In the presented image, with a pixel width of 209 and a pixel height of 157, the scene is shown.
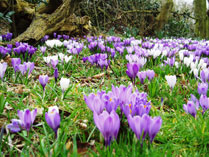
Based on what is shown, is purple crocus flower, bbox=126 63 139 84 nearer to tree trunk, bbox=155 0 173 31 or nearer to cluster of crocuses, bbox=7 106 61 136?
cluster of crocuses, bbox=7 106 61 136

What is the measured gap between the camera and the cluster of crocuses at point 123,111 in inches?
38.4

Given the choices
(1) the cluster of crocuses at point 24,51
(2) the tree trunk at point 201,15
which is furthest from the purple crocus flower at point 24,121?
(2) the tree trunk at point 201,15

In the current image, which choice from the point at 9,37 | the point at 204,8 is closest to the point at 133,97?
the point at 9,37

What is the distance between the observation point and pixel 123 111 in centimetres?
117

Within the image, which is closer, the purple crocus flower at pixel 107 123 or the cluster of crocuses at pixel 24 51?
the purple crocus flower at pixel 107 123

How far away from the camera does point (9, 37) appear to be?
4629mm

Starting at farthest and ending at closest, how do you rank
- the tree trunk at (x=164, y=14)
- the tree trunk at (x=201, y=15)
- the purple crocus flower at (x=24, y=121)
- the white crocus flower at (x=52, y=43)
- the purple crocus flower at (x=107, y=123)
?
the tree trunk at (x=201, y=15) < the tree trunk at (x=164, y=14) < the white crocus flower at (x=52, y=43) < the purple crocus flower at (x=24, y=121) < the purple crocus flower at (x=107, y=123)

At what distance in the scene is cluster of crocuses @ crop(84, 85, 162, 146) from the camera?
98 centimetres

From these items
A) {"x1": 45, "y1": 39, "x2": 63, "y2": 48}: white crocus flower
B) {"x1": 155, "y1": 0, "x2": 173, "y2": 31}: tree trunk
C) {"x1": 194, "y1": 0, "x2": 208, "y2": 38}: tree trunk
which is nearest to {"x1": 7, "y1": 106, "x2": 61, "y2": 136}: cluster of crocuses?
{"x1": 45, "y1": 39, "x2": 63, "y2": 48}: white crocus flower

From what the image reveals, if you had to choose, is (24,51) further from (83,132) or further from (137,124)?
(137,124)

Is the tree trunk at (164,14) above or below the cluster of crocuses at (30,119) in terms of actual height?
above

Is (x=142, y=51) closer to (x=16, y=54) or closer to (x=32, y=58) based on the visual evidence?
(x=32, y=58)

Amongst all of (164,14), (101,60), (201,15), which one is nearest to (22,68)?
(101,60)

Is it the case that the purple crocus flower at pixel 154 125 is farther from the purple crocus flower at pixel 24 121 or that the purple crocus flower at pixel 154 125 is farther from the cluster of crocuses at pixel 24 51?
the cluster of crocuses at pixel 24 51
